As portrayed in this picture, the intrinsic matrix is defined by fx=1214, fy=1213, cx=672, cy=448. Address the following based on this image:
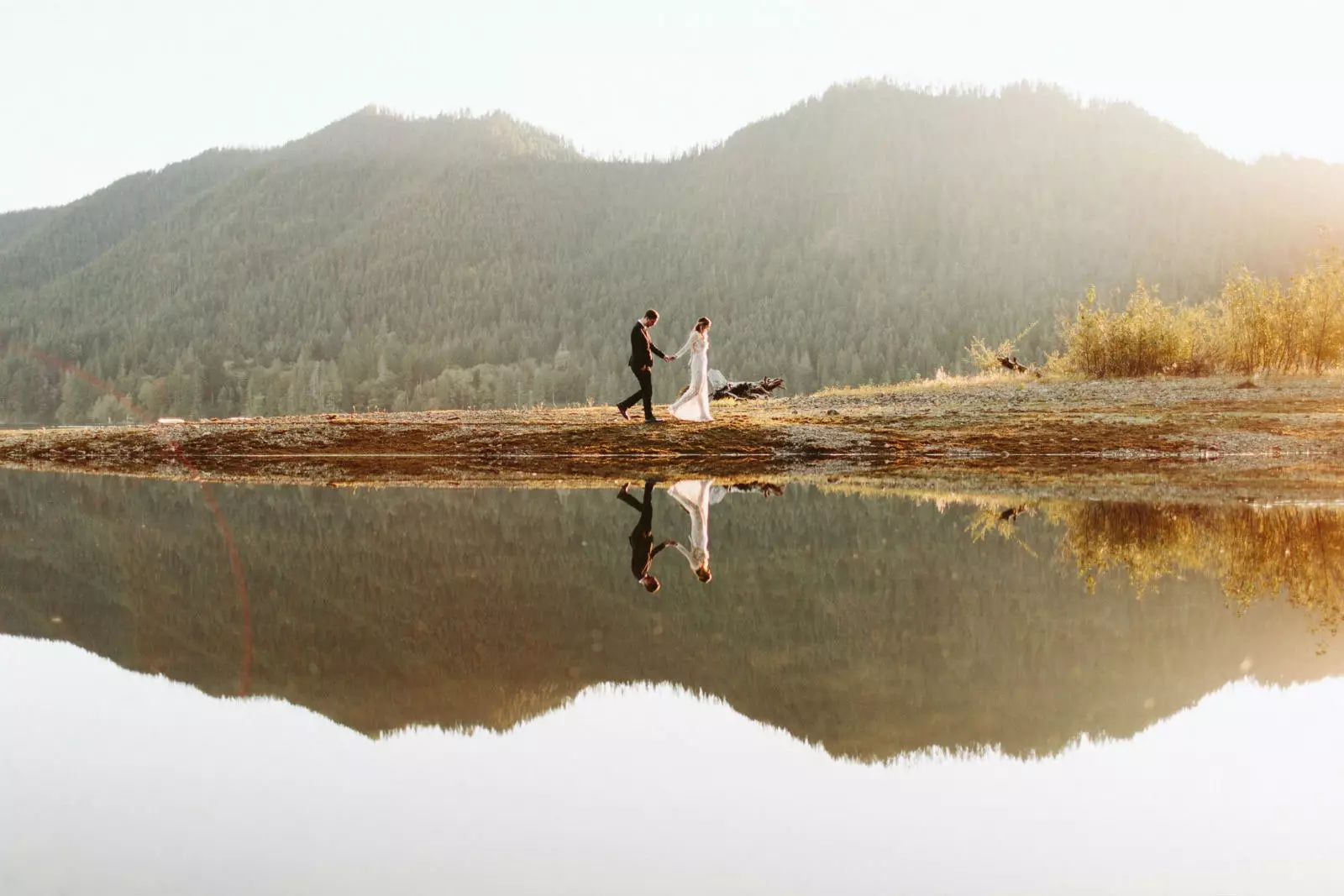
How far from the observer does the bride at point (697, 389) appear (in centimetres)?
2694

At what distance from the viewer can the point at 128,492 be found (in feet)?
66.1

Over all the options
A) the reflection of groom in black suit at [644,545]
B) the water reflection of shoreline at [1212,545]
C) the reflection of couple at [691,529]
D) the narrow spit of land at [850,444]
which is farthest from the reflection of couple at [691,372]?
the water reflection of shoreline at [1212,545]

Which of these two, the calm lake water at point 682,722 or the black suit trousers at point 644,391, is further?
the black suit trousers at point 644,391

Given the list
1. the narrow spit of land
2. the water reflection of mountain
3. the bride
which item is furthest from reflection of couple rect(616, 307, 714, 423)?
the water reflection of mountain

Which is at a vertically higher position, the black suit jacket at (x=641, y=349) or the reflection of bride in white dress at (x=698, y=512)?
the black suit jacket at (x=641, y=349)

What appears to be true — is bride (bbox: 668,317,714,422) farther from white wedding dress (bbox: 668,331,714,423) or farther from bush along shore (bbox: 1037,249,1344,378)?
bush along shore (bbox: 1037,249,1344,378)

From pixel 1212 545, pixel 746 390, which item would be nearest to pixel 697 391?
pixel 746 390

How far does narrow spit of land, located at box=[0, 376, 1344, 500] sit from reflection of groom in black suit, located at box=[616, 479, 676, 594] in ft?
14.0

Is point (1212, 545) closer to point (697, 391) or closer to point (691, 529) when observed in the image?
point (691, 529)

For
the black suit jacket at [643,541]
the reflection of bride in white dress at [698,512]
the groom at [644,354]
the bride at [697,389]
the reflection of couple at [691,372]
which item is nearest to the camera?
the black suit jacket at [643,541]

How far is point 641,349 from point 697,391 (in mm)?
3904

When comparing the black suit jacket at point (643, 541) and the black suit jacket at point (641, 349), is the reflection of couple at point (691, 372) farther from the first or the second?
the black suit jacket at point (643, 541)

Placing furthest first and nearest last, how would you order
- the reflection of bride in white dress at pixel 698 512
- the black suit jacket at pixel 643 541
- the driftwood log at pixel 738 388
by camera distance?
the driftwood log at pixel 738 388, the reflection of bride in white dress at pixel 698 512, the black suit jacket at pixel 643 541

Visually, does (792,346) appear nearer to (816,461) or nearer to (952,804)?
(816,461)
